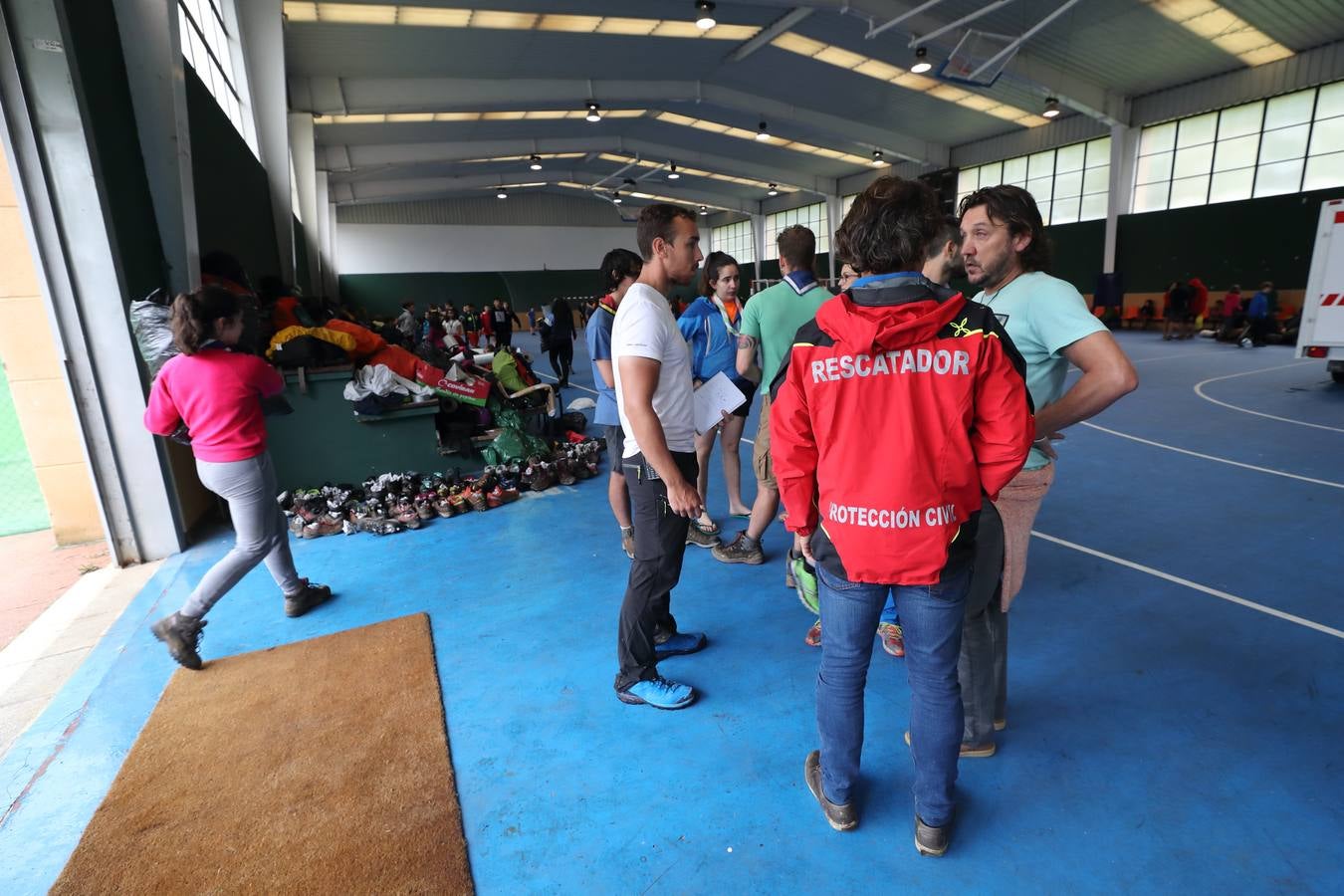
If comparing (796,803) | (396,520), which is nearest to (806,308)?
(796,803)

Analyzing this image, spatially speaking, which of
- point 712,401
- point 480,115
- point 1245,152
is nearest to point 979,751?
point 712,401

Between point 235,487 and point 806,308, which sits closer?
point 235,487

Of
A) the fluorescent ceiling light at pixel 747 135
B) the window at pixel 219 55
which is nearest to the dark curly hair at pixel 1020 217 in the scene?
the window at pixel 219 55

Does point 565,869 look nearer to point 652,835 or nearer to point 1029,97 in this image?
point 652,835

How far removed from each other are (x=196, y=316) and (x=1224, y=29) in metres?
17.7

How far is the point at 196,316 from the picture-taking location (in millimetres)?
2619

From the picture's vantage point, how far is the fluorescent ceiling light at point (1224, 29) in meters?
11.2

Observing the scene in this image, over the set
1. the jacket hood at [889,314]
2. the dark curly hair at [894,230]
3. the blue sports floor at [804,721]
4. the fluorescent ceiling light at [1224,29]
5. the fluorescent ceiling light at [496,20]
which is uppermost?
the fluorescent ceiling light at [496,20]

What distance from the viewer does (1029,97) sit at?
51.6 ft

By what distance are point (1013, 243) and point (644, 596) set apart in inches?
64.3

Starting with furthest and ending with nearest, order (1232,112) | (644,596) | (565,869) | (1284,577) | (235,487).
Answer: (1232,112), (1284,577), (235,487), (644,596), (565,869)

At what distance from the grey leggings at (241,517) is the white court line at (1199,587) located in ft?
13.8

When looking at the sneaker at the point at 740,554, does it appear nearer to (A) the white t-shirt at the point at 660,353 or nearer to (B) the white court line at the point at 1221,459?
(A) the white t-shirt at the point at 660,353

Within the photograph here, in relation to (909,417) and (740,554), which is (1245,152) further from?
(909,417)
